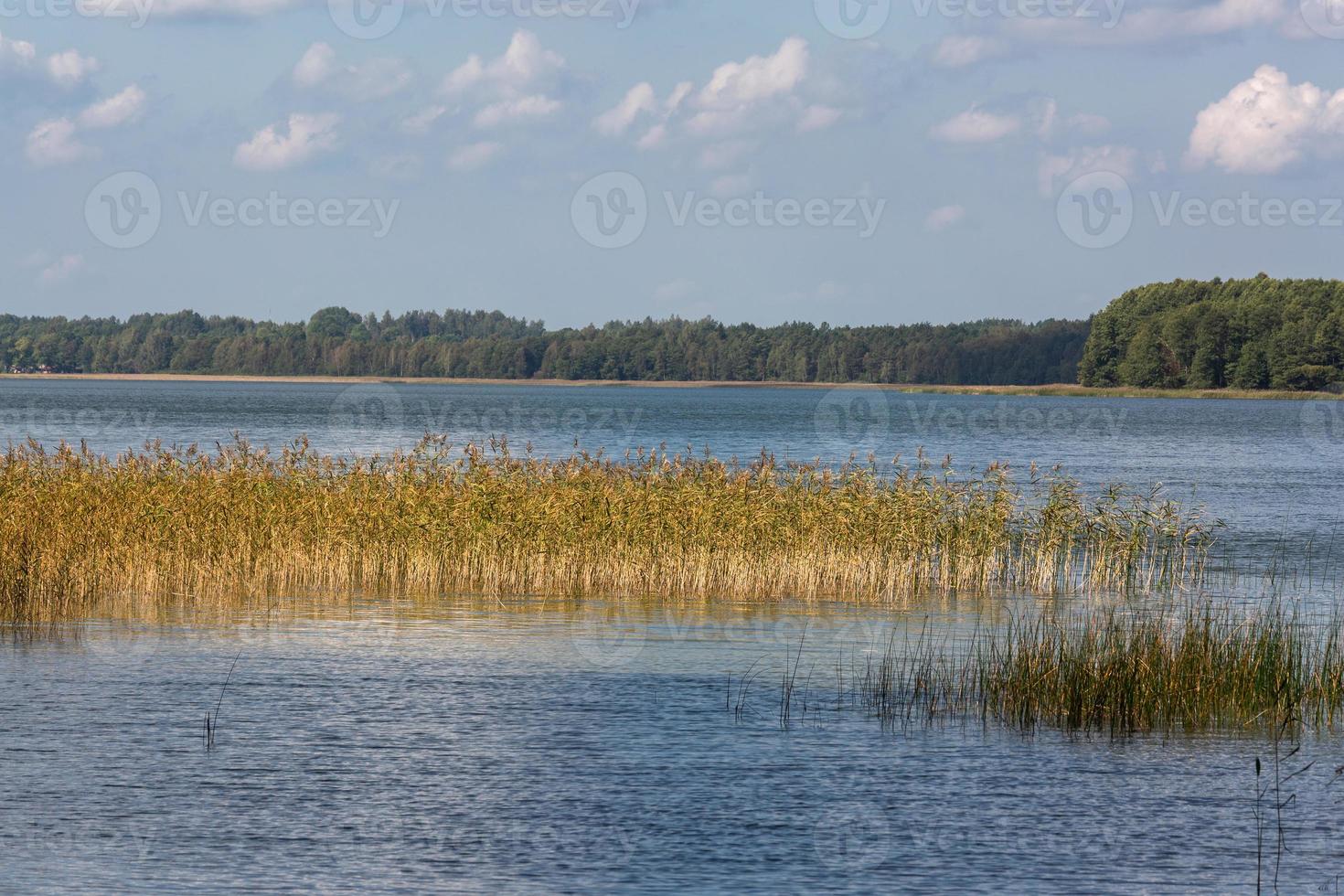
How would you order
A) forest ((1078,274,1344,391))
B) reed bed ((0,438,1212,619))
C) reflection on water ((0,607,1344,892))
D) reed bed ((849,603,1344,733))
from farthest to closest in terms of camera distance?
forest ((1078,274,1344,391))
reed bed ((0,438,1212,619))
reed bed ((849,603,1344,733))
reflection on water ((0,607,1344,892))

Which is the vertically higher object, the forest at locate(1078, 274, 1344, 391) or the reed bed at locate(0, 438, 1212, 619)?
the forest at locate(1078, 274, 1344, 391)

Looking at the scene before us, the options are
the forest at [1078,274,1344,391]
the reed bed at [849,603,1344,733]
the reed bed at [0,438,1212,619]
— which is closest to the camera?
the reed bed at [849,603,1344,733]

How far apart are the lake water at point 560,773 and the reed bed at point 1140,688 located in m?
0.62

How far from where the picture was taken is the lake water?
12703 millimetres

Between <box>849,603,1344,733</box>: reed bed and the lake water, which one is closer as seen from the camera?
the lake water

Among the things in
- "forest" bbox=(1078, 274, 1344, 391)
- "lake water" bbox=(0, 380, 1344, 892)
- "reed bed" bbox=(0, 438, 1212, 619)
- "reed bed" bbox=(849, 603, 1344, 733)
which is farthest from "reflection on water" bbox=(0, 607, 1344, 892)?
"forest" bbox=(1078, 274, 1344, 391)

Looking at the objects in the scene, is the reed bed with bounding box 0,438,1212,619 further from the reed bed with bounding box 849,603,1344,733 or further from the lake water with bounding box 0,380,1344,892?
the reed bed with bounding box 849,603,1344,733

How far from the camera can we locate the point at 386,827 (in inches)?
538

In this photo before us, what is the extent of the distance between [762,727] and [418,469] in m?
15.0

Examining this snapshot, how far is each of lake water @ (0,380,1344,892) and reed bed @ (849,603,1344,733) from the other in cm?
62

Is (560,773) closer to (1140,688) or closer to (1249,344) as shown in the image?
(1140,688)

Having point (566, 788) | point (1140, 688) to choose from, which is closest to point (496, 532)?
point (566, 788)

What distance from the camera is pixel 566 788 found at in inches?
589

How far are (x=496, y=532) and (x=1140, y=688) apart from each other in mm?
13300
